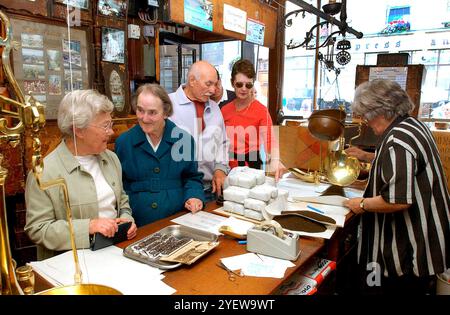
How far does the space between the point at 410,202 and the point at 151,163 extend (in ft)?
4.37

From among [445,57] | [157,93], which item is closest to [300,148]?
[157,93]

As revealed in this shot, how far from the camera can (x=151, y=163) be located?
1.92 metres

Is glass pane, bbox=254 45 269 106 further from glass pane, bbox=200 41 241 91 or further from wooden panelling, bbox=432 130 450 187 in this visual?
wooden panelling, bbox=432 130 450 187

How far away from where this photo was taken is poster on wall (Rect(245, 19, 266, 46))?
132 inches

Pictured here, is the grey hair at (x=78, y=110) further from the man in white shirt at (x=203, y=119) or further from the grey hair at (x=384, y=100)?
the grey hair at (x=384, y=100)

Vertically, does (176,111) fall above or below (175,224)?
above

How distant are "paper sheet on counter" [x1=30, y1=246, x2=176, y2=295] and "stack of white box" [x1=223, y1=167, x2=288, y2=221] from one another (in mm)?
685

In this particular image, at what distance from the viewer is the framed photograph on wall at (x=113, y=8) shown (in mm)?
2939

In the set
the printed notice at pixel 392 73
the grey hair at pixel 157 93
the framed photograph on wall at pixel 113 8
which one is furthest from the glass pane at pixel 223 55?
the grey hair at pixel 157 93

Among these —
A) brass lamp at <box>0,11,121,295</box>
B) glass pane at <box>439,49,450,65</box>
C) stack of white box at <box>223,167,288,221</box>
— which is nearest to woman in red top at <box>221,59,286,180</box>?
stack of white box at <box>223,167,288,221</box>
